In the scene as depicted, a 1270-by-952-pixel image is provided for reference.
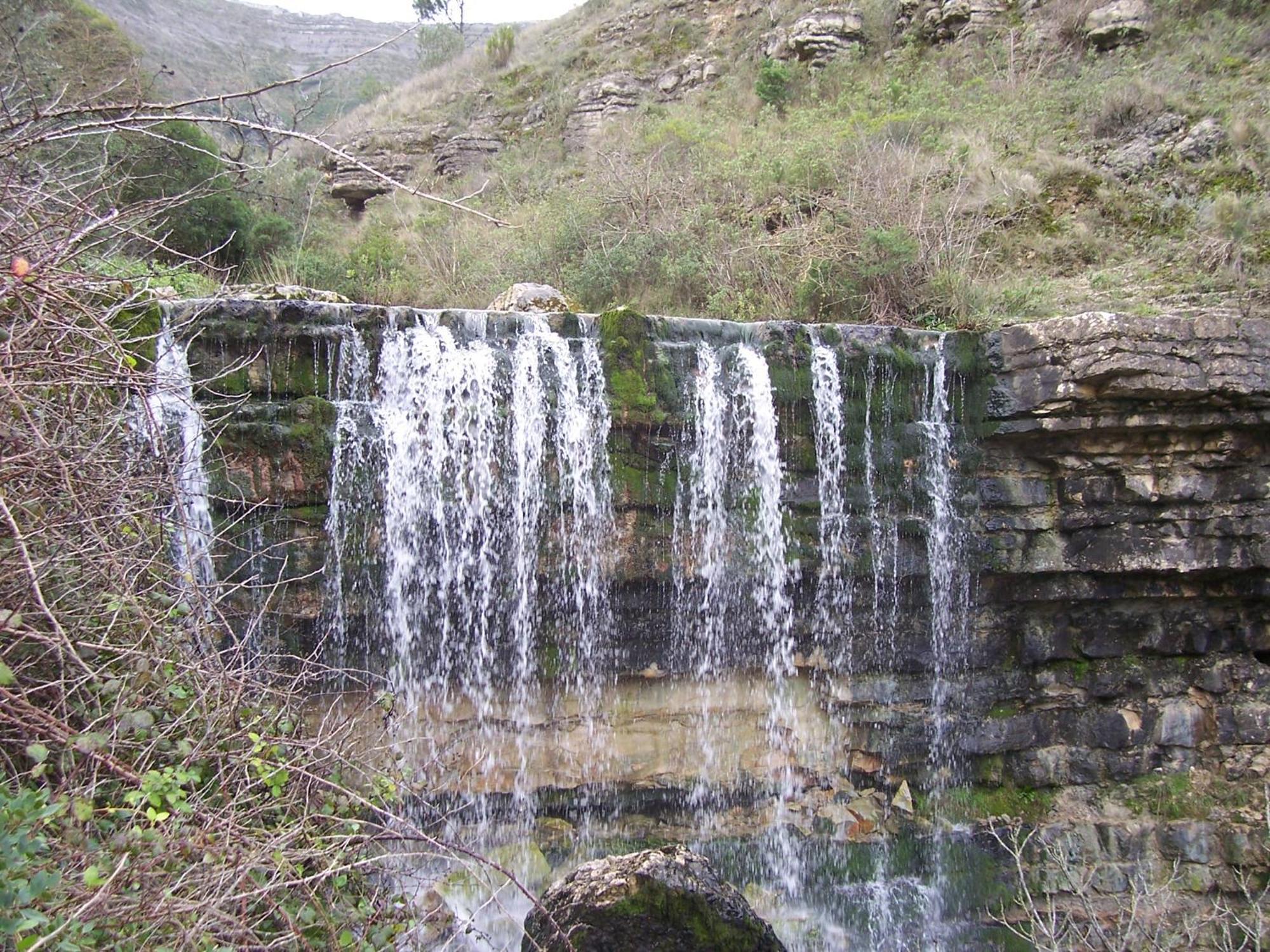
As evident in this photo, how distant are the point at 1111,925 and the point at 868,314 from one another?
5.51 meters

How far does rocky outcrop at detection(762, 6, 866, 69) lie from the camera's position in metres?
13.5

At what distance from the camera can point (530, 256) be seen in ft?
32.6

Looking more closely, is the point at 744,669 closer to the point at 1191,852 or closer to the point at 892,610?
the point at 892,610

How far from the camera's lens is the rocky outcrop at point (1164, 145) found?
895 cm

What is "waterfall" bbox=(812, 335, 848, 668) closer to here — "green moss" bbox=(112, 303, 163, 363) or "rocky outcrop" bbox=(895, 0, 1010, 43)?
"green moss" bbox=(112, 303, 163, 363)

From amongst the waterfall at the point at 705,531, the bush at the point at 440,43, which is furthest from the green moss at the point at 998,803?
the bush at the point at 440,43

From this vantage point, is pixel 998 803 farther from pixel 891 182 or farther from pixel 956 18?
pixel 956 18

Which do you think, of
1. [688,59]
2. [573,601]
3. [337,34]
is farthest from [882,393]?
[337,34]

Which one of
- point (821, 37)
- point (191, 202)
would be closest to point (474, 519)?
point (191, 202)

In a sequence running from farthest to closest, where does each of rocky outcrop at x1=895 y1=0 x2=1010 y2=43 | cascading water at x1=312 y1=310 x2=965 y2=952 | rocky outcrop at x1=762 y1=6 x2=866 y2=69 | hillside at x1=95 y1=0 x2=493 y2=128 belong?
1. hillside at x1=95 y1=0 x2=493 y2=128
2. rocky outcrop at x1=762 y1=6 x2=866 y2=69
3. rocky outcrop at x1=895 y1=0 x2=1010 y2=43
4. cascading water at x1=312 y1=310 x2=965 y2=952

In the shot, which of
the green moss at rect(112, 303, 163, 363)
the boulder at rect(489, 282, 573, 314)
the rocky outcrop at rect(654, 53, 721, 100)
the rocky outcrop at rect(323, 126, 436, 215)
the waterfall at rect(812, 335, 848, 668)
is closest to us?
the green moss at rect(112, 303, 163, 363)

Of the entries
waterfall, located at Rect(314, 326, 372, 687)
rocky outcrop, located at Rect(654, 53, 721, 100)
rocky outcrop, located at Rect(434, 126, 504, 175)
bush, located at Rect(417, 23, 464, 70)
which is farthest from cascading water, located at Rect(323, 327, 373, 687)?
bush, located at Rect(417, 23, 464, 70)

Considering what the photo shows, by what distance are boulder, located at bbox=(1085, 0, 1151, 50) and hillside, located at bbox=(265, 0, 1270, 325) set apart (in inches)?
1.2

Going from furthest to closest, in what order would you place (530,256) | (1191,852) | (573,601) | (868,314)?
(530,256), (868,314), (1191,852), (573,601)
